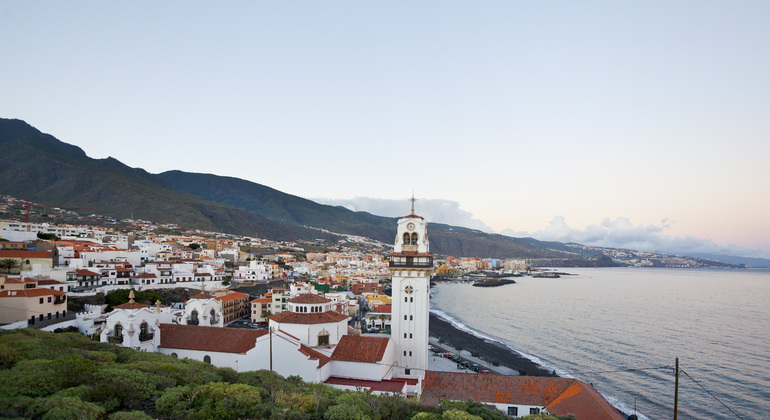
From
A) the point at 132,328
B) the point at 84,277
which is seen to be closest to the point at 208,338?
the point at 132,328

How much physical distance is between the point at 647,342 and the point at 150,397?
51.0m

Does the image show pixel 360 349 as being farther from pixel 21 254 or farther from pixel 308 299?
pixel 21 254

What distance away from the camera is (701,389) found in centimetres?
3231

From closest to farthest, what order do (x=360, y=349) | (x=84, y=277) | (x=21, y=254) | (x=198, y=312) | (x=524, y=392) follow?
(x=524, y=392) → (x=360, y=349) → (x=198, y=312) → (x=21, y=254) → (x=84, y=277)

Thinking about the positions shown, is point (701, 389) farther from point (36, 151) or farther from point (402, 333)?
point (36, 151)

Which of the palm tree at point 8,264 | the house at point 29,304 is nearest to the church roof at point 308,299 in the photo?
the house at point 29,304

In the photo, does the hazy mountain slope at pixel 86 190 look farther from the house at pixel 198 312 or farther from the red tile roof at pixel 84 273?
the house at pixel 198 312

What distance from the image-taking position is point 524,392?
19.8 metres

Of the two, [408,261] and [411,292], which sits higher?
[408,261]

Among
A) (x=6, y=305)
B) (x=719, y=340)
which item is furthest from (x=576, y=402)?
(x=719, y=340)

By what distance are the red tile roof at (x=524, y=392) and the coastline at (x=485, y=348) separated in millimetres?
15078

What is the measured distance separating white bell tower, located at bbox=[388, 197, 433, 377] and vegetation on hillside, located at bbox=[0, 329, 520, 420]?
29.9 ft

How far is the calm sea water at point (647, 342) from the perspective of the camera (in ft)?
101

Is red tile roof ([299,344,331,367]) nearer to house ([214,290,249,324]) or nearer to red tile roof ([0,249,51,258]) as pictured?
house ([214,290,249,324])
